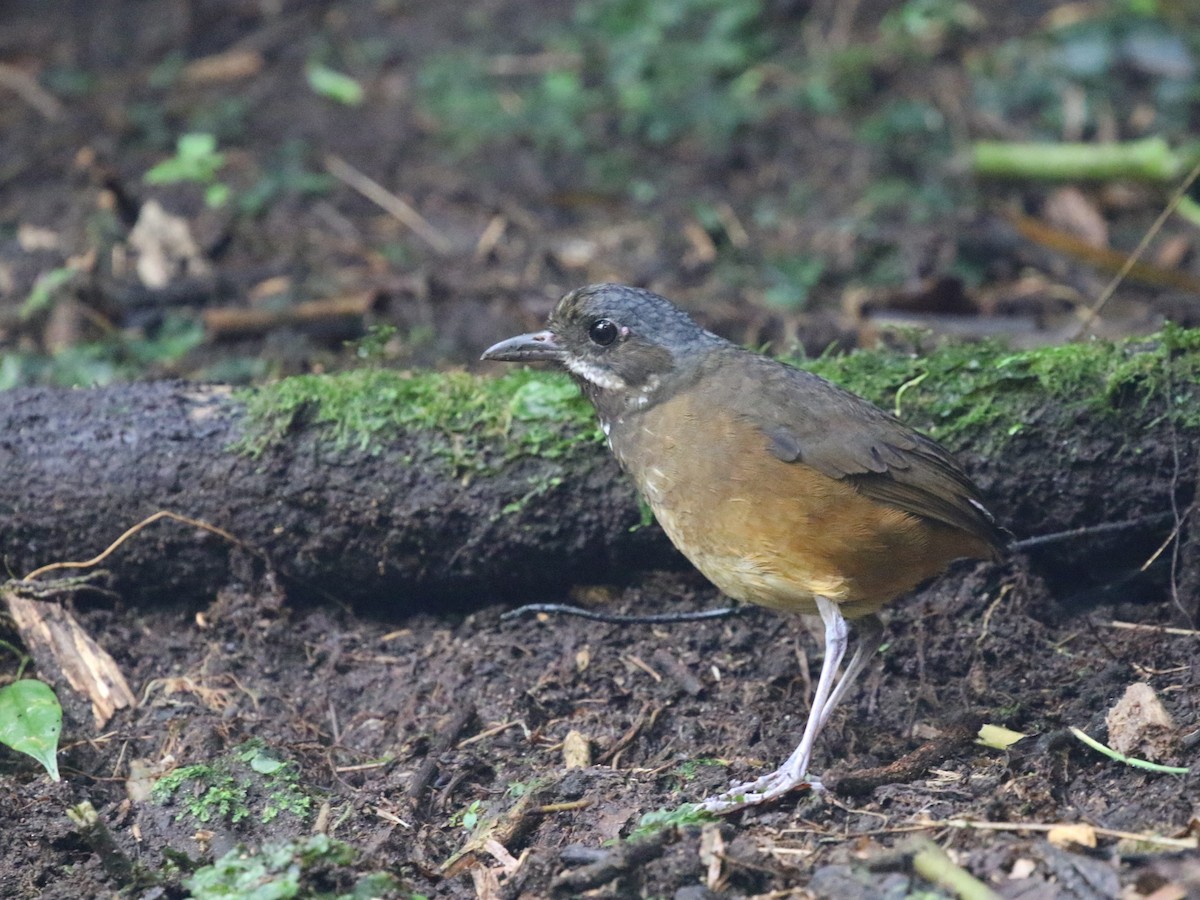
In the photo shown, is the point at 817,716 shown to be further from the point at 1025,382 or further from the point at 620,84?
the point at 620,84

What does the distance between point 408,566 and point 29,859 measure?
1700 mm

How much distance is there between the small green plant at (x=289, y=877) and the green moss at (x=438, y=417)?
193cm

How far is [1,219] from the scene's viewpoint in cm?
784

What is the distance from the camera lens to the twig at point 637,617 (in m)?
4.97

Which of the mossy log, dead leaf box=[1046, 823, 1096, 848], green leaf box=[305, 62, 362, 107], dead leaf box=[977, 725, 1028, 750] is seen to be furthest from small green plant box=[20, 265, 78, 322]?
dead leaf box=[1046, 823, 1096, 848]

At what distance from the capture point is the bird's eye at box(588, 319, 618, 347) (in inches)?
187

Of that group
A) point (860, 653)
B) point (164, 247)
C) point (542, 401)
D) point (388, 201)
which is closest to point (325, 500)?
point (542, 401)

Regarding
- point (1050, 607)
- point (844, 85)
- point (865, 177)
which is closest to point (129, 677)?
point (1050, 607)

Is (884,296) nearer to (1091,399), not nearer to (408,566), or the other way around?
(1091,399)

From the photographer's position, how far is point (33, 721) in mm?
4395

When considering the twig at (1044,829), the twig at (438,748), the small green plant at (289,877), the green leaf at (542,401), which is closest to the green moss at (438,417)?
the green leaf at (542,401)

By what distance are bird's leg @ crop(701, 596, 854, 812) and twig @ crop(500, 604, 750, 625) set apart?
502 millimetres

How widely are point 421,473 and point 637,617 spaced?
97 cm

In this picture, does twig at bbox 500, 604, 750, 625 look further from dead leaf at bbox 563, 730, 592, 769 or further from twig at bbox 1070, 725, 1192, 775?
twig at bbox 1070, 725, 1192, 775
